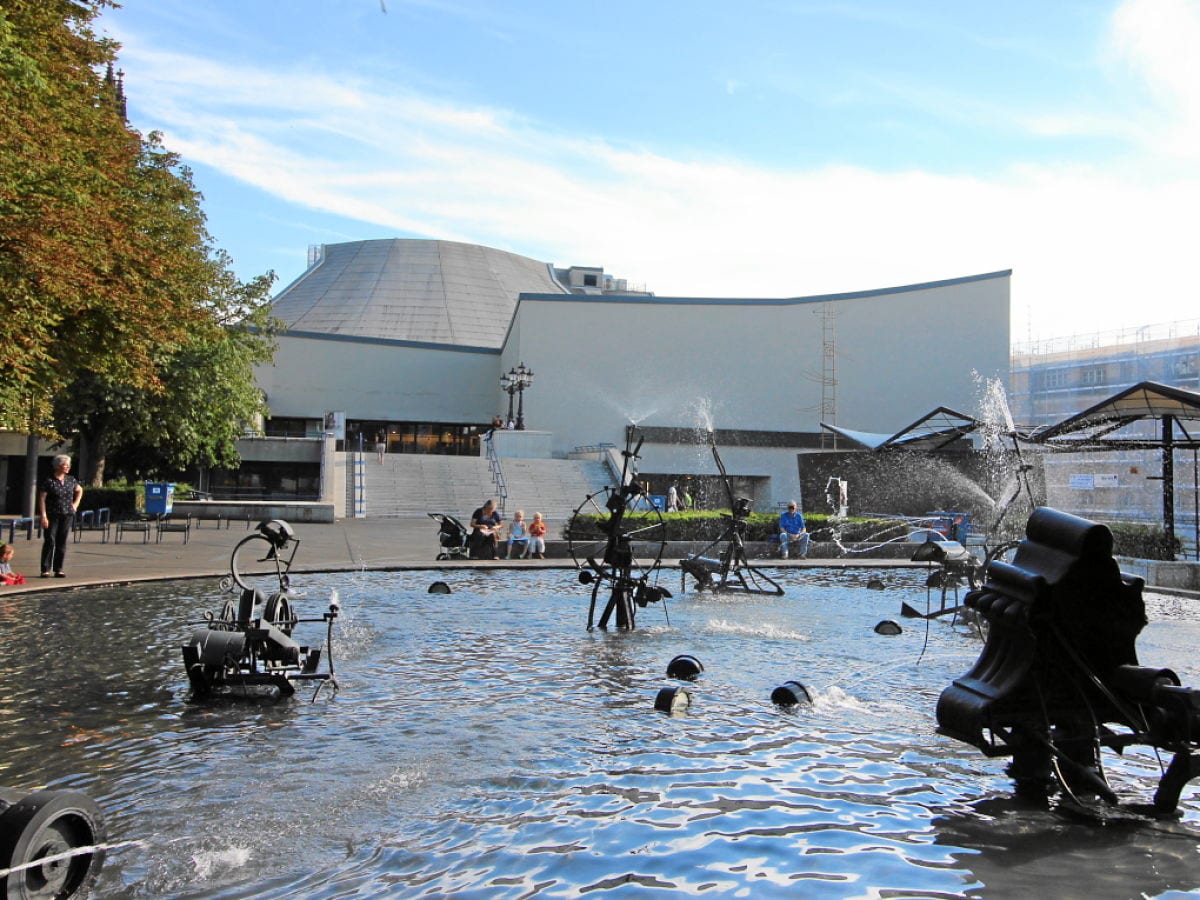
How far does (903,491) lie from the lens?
33625 mm

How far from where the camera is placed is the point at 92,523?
84.2ft

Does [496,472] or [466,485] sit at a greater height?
[496,472]

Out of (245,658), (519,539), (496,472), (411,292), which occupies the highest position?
(411,292)

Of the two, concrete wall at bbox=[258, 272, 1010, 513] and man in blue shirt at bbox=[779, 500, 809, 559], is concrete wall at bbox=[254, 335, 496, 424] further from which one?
man in blue shirt at bbox=[779, 500, 809, 559]

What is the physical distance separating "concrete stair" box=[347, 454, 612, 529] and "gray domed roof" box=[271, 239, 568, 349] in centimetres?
3640

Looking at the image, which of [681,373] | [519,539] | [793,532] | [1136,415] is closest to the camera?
[1136,415]

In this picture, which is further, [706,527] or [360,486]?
[360,486]

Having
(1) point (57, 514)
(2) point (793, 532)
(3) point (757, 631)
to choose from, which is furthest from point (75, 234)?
(2) point (793, 532)

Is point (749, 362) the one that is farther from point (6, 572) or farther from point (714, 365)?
point (6, 572)

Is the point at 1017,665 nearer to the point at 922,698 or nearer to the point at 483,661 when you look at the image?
the point at 922,698

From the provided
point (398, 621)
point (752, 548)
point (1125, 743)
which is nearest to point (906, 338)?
point (752, 548)

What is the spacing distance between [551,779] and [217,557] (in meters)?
14.6

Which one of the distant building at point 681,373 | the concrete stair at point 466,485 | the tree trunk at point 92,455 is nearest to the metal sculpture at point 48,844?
the concrete stair at point 466,485

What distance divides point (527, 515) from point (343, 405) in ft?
119
